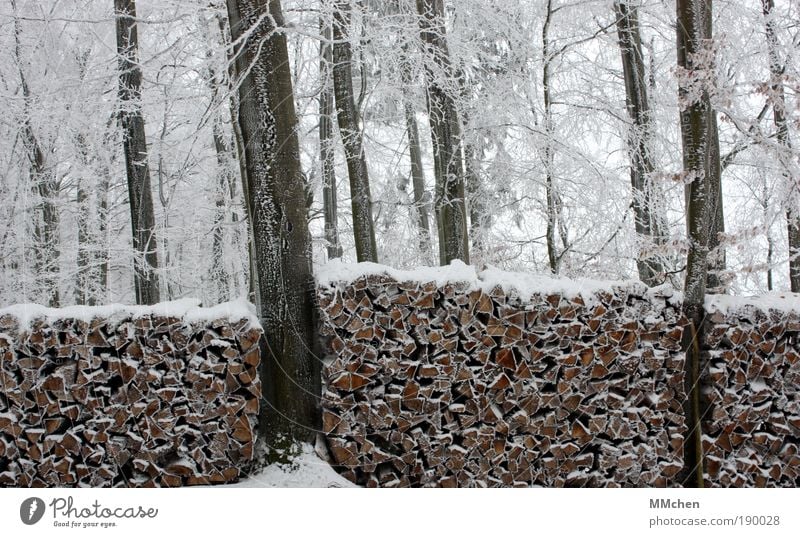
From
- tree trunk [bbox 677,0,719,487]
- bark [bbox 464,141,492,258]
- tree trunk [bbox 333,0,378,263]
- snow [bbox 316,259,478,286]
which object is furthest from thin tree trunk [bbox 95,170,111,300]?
tree trunk [bbox 677,0,719,487]

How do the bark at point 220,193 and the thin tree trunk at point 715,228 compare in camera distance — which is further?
the bark at point 220,193

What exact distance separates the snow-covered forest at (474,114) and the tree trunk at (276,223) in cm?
79

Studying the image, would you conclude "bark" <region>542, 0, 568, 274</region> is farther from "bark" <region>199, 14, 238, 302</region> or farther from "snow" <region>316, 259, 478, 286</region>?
"bark" <region>199, 14, 238, 302</region>

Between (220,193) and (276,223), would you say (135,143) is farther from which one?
(276,223)

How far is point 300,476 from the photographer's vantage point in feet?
12.6

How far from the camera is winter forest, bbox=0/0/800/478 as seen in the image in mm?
4523

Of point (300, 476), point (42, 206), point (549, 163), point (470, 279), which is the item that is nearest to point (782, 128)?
point (549, 163)

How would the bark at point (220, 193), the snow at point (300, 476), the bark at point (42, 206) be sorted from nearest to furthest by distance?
1. the snow at point (300, 476)
2. the bark at point (220, 193)
3. the bark at point (42, 206)

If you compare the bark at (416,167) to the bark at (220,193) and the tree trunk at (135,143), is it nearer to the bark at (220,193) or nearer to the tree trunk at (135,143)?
the bark at (220,193)

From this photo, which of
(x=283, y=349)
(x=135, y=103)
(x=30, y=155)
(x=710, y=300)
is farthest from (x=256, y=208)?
(x=30, y=155)

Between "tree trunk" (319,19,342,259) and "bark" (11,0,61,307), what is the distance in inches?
101

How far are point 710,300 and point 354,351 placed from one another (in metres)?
2.36

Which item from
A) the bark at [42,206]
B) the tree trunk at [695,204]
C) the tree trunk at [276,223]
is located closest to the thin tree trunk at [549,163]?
the tree trunk at [695,204]

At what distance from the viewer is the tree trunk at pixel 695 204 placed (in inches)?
175
